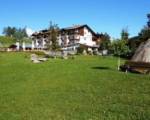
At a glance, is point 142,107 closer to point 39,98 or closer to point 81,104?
point 81,104

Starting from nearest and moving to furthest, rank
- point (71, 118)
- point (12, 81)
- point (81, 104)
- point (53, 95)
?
point (71, 118) < point (81, 104) < point (53, 95) < point (12, 81)

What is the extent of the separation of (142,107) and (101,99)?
7.82ft

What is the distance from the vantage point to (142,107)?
44.0ft

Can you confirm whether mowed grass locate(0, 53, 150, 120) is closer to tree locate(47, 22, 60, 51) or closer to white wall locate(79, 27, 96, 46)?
tree locate(47, 22, 60, 51)

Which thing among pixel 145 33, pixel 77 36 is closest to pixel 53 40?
pixel 145 33

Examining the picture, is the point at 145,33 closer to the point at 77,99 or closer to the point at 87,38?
the point at 87,38

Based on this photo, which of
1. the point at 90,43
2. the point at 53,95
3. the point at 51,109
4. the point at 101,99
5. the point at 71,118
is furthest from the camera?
the point at 90,43

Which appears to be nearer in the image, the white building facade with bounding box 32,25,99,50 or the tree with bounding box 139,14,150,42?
the tree with bounding box 139,14,150,42

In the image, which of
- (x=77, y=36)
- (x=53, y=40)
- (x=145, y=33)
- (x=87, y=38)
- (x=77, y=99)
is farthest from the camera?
(x=87, y=38)

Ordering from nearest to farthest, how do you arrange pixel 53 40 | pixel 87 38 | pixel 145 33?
pixel 53 40 < pixel 145 33 < pixel 87 38

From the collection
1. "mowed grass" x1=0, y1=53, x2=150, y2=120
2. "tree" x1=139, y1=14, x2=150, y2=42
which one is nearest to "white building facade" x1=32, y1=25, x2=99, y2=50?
"tree" x1=139, y1=14, x2=150, y2=42

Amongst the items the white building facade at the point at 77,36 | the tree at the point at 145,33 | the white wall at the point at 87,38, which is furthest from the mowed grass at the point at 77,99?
the white wall at the point at 87,38

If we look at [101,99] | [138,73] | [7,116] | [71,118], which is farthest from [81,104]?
[138,73]

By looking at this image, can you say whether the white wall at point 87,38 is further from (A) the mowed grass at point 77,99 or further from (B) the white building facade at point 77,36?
(A) the mowed grass at point 77,99
